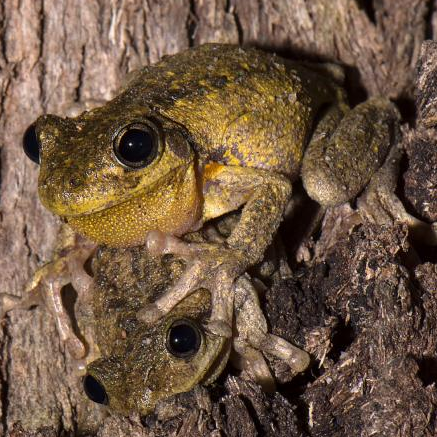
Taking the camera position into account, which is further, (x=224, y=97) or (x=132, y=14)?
(x=132, y=14)

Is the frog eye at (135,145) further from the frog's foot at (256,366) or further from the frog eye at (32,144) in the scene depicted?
the frog's foot at (256,366)

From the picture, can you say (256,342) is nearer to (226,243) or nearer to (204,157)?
(226,243)

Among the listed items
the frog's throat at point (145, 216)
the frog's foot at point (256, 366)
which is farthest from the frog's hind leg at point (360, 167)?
the frog's foot at point (256, 366)

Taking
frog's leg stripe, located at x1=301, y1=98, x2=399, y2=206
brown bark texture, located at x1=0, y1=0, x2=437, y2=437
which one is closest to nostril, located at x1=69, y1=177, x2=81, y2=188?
brown bark texture, located at x1=0, y1=0, x2=437, y2=437

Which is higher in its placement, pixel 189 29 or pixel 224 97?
pixel 189 29

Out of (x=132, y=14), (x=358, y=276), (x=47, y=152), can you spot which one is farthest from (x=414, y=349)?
(x=132, y=14)

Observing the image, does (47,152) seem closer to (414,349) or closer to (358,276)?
(358,276)

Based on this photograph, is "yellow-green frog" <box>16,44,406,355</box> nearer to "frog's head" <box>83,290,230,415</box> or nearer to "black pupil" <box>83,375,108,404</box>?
"frog's head" <box>83,290,230,415</box>
